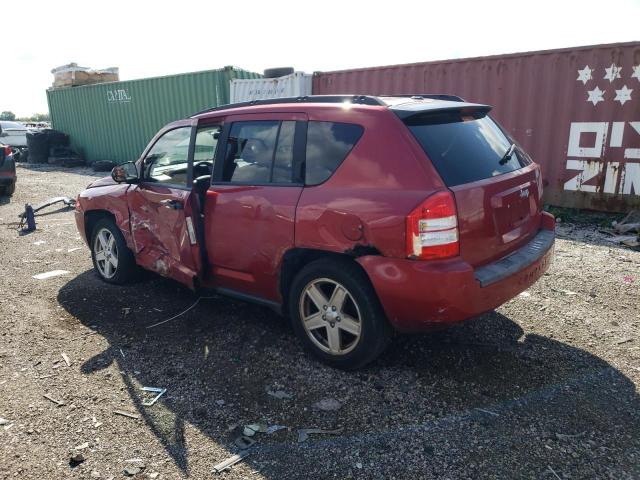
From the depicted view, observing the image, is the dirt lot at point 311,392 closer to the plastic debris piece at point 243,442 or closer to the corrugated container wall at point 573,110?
the plastic debris piece at point 243,442

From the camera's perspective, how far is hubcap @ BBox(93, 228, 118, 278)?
5047 millimetres

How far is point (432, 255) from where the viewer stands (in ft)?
9.18

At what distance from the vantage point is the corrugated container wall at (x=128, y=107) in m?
14.4

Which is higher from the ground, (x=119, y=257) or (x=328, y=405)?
(x=119, y=257)

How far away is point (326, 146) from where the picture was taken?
10.6 ft

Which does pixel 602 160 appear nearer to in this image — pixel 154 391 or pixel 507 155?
pixel 507 155

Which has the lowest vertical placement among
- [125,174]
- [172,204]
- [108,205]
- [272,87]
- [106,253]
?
[106,253]

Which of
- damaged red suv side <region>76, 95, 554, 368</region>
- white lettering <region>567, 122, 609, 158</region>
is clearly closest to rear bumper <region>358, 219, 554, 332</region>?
damaged red suv side <region>76, 95, 554, 368</region>

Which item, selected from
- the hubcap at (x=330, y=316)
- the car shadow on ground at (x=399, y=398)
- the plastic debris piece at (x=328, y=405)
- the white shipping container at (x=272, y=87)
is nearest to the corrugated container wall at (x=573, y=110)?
the white shipping container at (x=272, y=87)

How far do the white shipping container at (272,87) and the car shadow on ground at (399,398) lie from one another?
8.22 meters

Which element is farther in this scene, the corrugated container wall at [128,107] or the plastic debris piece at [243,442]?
the corrugated container wall at [128,107]

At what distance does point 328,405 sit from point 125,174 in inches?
112

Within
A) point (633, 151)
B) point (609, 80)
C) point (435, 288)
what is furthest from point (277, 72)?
point (435, 288)

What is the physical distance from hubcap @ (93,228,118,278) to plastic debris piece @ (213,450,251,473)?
3.08 metres
